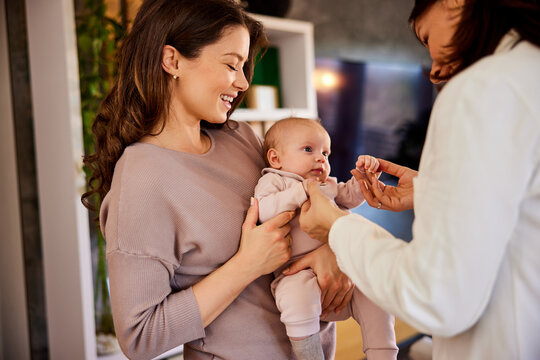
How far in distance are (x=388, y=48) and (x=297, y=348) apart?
154 inches

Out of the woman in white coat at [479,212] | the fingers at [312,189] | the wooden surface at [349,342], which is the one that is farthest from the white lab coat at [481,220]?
the wooden surface at [349,342]

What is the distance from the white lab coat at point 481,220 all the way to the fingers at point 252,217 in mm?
471

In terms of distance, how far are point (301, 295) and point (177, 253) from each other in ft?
1.10

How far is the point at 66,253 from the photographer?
212cm

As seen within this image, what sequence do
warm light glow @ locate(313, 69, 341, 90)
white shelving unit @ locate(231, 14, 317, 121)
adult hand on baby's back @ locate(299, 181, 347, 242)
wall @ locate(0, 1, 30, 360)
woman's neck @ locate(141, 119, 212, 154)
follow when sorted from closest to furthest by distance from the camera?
1. adult hand on baby's back @ locate(299, 181, 347, 242)
2. woman's neck @ locate(141, 119, 212, 154)
3. wall @ locate(0, 1, 30, 360)
4. white shelving unit @ locate(231, 14, 317, 121)
5. warm light glow @ locate(313, 69, 341, 90)

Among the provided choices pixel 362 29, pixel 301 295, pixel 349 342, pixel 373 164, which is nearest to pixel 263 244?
pixel 301 295

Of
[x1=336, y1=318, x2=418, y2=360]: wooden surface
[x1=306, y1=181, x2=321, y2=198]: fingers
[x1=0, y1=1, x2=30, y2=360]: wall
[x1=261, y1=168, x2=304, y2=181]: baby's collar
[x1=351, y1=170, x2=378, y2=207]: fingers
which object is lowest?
[x1=336, y1=318, x2=418, y2=360]: wooden surface

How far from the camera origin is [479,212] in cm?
60

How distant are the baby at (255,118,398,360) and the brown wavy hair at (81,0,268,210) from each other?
0.35 metres

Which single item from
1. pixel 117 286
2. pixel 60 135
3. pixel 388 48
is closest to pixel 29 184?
pixel 60 135

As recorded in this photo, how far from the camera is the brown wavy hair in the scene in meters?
1.13

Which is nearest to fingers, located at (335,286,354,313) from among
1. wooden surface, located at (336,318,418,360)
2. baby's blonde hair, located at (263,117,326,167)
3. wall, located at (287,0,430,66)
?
baby's blonde hair, located at (263,117,326,167)

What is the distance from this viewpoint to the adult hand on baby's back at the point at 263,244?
1.08m

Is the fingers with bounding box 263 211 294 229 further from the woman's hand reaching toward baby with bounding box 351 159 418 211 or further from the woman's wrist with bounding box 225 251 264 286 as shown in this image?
the woman's hand reaching toward baby with bounding box 351 159 418 211
